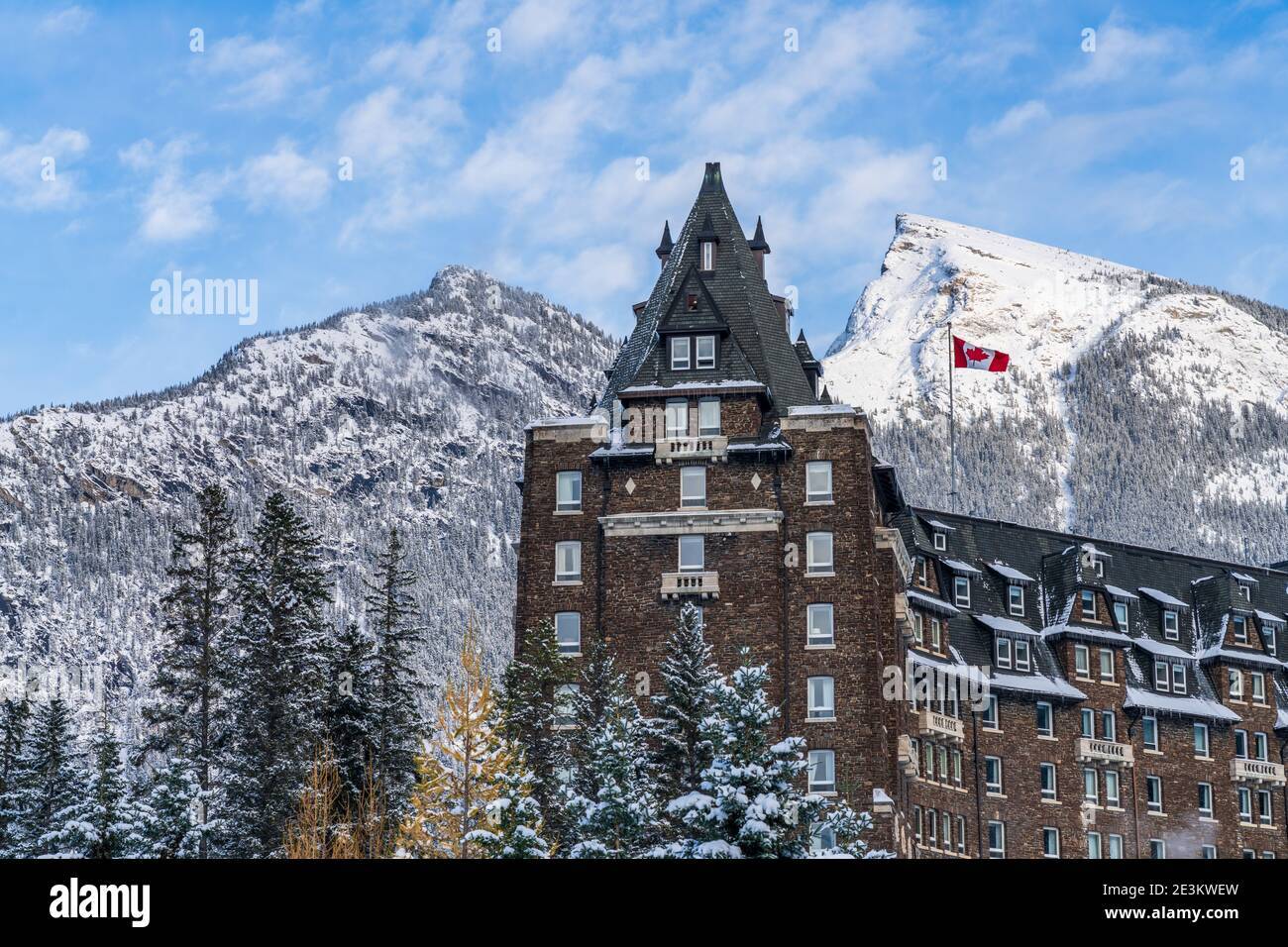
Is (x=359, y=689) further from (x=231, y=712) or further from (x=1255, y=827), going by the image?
(x=1255, y=827)

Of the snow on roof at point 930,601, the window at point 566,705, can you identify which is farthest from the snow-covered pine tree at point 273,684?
the snow on roof at point 930,601

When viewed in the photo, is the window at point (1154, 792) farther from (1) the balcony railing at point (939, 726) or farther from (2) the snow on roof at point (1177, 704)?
(1) the balcony railing at point (939, 726)

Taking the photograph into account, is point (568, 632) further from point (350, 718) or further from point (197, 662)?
point (197, 662)

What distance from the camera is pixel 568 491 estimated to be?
9594cm

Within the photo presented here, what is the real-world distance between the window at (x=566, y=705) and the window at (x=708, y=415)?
45.7 feet

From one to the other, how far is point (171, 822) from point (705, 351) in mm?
36286

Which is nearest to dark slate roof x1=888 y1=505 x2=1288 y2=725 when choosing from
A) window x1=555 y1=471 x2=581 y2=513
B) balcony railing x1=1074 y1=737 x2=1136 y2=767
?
balcony railing x1=1074 y1=737 x2=1136 y2=767

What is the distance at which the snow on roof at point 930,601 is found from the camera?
4112 inches

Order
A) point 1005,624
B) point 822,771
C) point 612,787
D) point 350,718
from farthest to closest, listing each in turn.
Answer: point 1005,624 → point 822,771 → point 350,718 → point 612,787

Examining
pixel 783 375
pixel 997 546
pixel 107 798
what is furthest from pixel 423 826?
pixel 997 546

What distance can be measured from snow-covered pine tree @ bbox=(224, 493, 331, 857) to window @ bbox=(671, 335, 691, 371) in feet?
64.4

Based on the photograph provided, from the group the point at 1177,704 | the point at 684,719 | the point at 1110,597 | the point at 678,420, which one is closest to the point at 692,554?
the point at 678,420

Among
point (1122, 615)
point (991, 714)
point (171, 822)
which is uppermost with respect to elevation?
point (1122, 615)
